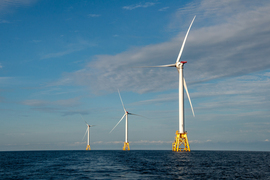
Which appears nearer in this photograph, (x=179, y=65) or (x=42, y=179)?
(x=42, y=179)

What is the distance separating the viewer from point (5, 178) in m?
48.2

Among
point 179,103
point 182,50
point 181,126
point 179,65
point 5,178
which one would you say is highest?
point 182,50

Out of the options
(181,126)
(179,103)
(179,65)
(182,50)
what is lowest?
(181,126)

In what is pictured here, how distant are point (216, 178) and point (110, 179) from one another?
1925cm

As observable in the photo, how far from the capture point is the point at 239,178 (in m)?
46.0

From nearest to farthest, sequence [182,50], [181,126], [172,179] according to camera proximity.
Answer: [172,179] < [181,126] < [182,50]

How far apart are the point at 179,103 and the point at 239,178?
65064 millimetres

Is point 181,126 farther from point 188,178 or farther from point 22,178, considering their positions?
point 22,178

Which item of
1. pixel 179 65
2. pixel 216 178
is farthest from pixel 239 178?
pixel 179 65

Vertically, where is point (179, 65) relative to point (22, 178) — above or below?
above

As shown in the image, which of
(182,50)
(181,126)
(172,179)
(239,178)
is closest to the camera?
(172,179)

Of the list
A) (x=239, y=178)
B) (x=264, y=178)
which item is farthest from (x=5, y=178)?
(x=264, y=178)

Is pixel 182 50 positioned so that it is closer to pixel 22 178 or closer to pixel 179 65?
pixel 179 65

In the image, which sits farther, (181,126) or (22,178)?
(181,126)
